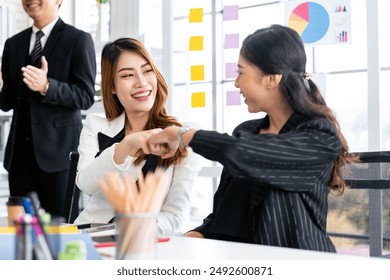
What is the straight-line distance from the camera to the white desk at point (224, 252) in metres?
0.97

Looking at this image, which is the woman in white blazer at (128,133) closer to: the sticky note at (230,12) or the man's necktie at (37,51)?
the man's necktie at (37,51)

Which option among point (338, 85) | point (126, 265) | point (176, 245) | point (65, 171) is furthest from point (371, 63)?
point (126, 265)

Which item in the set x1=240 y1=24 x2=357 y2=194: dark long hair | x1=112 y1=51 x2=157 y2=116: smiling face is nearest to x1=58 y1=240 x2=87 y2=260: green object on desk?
x1=240 y1=24 x2=357 y2=194: dark long hair

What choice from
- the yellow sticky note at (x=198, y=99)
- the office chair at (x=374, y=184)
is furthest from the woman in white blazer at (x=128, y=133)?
the yellow sticky note at (x=198, y=99)

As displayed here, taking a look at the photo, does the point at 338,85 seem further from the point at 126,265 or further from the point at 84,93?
the point at 126,265

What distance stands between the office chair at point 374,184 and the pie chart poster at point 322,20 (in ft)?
4.65

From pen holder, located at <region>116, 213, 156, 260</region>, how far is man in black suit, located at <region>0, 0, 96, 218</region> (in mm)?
1727

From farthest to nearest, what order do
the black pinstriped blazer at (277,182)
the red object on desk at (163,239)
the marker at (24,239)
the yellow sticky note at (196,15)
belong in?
the yellow sticky note at (196,15)
the black pinstriped blazer at (277,182)
the red object on desk at (163,239)
the marker at (24,239)

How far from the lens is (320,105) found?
1.50 metres

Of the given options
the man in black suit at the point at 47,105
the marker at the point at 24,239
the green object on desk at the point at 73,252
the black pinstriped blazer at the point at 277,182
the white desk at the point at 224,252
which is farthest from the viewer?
the man in black suit at the point at 47,105

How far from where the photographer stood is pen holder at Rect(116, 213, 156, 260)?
0.76m

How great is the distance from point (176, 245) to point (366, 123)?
1.91 meters

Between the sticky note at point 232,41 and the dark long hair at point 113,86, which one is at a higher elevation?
the sticky note at point 232,41

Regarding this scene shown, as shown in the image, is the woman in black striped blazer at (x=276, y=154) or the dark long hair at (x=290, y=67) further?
the dark long hair at (x=290, y=67)
